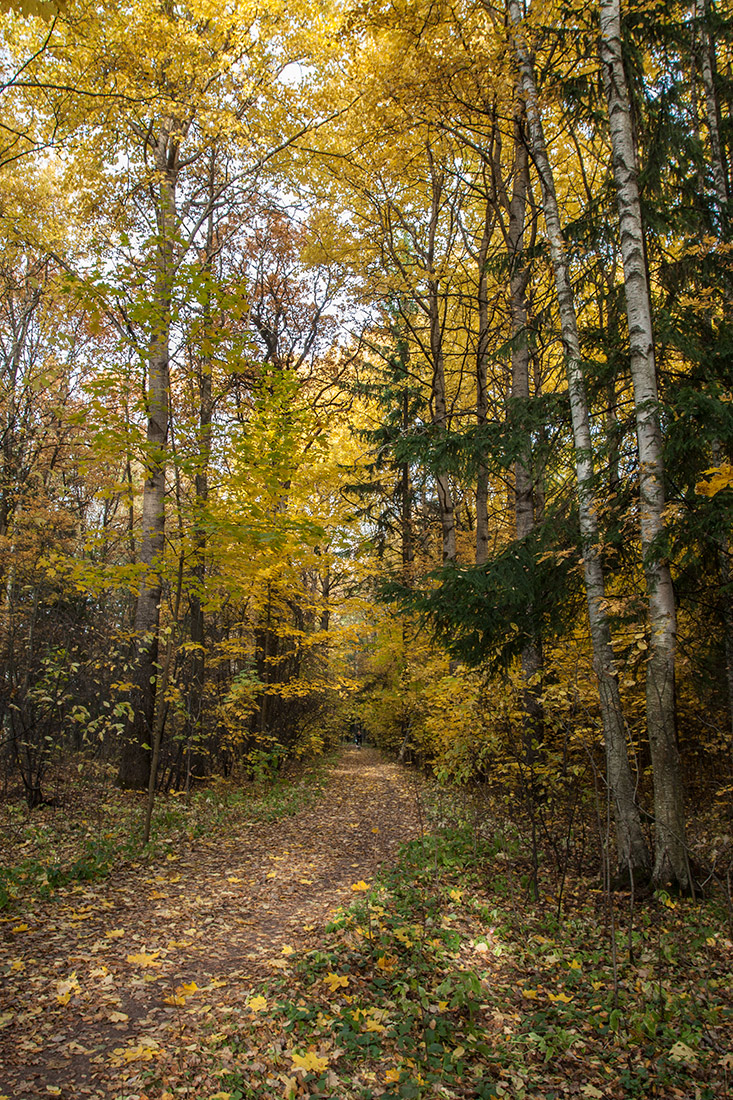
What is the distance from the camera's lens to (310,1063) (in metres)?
2.71

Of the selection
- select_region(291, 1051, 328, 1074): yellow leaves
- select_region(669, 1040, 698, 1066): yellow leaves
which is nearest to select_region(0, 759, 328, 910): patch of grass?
select_region(291, 1051, 328, 1074): yellow leaves

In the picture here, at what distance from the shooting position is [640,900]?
15.8 feet

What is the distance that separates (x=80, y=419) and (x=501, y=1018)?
595cm

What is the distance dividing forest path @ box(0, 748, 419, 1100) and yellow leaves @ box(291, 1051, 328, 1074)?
0.63 m

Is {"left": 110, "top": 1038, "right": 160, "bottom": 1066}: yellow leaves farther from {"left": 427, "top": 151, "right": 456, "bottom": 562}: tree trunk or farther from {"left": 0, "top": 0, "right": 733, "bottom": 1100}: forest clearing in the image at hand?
{"left": 427, "top": 151, "right": 456, "bottom": 562}: tree trunk

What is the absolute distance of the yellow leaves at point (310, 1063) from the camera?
270 centimetres

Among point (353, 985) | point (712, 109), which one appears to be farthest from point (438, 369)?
point (353, 985)

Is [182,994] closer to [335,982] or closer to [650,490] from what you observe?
[335,982]

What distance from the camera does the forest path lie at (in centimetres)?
276

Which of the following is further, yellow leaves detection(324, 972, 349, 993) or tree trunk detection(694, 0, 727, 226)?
tree trunk detection(694, 0, 727, 226)

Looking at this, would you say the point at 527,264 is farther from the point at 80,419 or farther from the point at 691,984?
the point at 691,984

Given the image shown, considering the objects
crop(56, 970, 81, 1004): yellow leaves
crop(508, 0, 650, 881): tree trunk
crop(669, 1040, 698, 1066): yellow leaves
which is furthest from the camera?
crop(508, 0, 650, 881): tree trunk

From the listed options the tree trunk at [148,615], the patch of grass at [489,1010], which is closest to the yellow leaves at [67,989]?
the patch of grass at [489,1010]

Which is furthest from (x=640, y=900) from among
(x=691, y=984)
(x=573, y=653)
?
(x=573, y=653)
